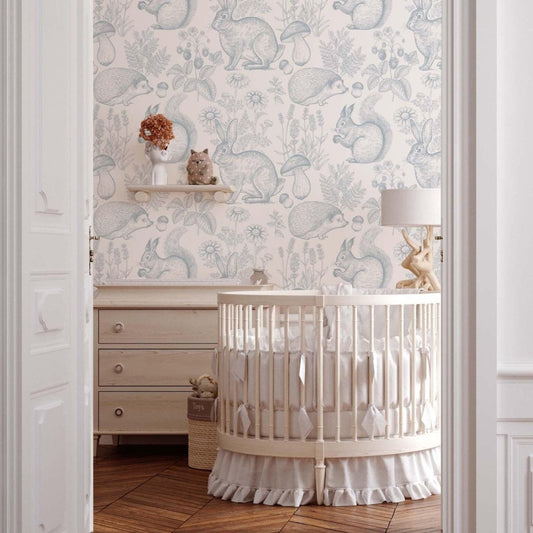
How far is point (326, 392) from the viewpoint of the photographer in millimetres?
3199

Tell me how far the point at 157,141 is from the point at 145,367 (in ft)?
4.04

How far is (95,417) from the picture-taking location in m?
4.10

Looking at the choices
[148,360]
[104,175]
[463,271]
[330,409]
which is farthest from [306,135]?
[463,271]

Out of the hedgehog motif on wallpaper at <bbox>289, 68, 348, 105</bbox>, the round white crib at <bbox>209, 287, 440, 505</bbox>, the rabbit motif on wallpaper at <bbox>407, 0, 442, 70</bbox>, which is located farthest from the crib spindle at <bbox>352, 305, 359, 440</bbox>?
the rabbit motif on wallpaper at <bbox>407, 0, 442, 70</bbox>

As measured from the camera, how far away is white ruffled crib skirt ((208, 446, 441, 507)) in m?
3.18

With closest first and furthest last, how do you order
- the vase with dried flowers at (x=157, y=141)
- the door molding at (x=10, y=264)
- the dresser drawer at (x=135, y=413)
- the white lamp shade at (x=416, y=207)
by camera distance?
the door molding at (x=10, y=264) → the white lamp shade at (x=416, y=207) → the dresser drawer at (x=135, y=413) → the vase with dried flowers at (x=157, y=141)

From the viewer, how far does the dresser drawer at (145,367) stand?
13.4 feet

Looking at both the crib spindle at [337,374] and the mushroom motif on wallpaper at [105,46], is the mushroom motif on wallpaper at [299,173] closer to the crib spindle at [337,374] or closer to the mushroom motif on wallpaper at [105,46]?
the mushroom motif on wallpaper at [105,46]

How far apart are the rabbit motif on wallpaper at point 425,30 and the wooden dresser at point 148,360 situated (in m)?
1.83

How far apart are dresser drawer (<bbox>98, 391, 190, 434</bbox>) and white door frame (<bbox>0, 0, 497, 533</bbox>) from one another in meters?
2.19

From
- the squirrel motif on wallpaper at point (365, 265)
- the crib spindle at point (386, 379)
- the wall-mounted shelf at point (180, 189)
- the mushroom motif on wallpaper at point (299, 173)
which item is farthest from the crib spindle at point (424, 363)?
the wall-mounted shelf at point (180, 189)

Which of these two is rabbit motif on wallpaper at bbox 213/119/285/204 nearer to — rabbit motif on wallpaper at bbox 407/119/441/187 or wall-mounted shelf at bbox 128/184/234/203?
wall-mounted shelf at bbox 128/184/234/203

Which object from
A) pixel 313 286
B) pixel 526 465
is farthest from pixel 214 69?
pixel 526 465

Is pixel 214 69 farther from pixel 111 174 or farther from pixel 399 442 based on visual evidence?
pixel 399 442
